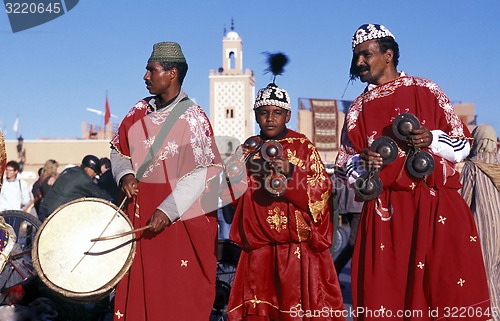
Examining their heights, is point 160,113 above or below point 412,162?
above

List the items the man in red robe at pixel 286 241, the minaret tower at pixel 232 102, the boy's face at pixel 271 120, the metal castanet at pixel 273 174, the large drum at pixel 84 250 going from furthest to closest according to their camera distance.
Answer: the minaret tower at pixel 232 102, the boy's face at pixel 271 120, the man in red robe at pixel 286 241, the metal castanet at pixel 273 174, the large drum at pixel 84 250

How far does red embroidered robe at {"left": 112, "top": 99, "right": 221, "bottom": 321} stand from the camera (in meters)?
3.95

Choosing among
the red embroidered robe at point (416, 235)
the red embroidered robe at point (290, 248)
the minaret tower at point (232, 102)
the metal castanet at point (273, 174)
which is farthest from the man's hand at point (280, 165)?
the minaret tower at point (232, 102)

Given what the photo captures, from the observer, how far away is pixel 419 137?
3346 mm

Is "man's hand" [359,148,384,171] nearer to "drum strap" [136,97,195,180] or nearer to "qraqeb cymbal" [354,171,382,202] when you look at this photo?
"qraqeb cymbal" [354,171,382,202]

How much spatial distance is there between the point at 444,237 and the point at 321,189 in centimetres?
111

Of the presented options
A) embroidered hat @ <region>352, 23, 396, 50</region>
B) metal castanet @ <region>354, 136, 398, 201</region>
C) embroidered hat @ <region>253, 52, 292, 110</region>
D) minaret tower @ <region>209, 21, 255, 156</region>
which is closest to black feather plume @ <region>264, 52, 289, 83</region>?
embroidered hat @ <region>253, 52, 292, 110</region>

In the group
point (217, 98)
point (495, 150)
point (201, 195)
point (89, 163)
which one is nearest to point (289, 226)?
point (201, 195)

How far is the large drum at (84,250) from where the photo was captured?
361 cm

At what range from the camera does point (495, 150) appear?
17.4ft

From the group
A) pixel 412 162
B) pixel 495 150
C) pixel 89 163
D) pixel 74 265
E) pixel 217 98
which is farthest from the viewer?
pixel 217 98

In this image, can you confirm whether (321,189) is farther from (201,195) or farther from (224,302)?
(224,302)

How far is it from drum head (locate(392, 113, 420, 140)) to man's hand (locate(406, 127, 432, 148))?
0.02 metres

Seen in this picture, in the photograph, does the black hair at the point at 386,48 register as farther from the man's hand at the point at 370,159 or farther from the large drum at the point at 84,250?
the large drum at the point at 84,250
